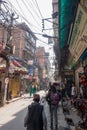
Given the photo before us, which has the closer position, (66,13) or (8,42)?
(66,13)

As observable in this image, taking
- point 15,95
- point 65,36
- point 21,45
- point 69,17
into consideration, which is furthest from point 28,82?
point 69,17

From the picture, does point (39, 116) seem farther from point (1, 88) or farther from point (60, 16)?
point (1, 88)

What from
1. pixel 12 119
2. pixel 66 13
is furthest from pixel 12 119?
pixel 66 13

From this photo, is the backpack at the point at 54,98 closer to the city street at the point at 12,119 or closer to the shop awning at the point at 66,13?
the city street at the point at 12,119

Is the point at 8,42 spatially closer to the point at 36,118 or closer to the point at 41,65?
the point at 36,118

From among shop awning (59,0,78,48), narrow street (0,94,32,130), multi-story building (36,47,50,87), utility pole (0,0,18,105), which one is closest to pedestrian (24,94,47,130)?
shop awning (59,0,78,48)

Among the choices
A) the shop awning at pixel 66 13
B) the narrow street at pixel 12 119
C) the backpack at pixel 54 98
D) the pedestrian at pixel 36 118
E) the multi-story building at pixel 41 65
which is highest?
the multi-story building at pixel 41 65

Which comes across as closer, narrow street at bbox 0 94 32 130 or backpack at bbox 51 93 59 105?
backpack at bbox 51 93 59 105

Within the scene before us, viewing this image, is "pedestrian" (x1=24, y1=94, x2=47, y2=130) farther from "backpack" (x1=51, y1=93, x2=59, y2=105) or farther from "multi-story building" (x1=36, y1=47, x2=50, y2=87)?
"multi-story building" (x1=36, y1=47, x2=50, y2=87)

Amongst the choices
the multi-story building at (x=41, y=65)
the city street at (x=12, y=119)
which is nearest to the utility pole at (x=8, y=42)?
the city street at (x=12, y=119)

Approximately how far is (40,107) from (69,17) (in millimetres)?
4785

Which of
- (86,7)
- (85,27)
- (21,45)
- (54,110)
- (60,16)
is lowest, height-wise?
(54,110)

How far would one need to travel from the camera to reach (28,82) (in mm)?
55938

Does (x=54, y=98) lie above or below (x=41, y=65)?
below
